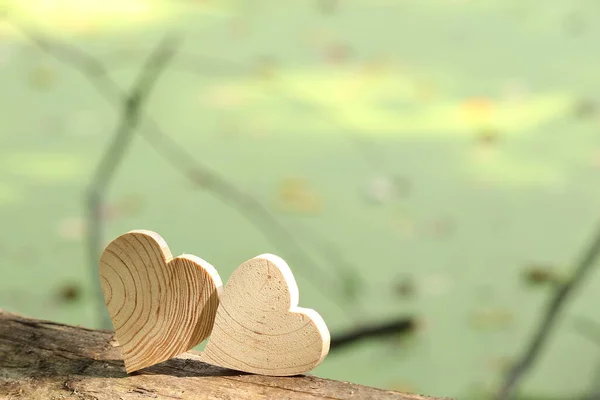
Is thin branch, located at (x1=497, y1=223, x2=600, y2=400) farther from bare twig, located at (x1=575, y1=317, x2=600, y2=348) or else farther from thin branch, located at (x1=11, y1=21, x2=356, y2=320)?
thin branch, located at (x1=11, y1=21, x2=356, y2=320)

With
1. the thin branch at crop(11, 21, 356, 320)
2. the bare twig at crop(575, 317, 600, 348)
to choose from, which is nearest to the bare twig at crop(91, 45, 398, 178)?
the thin branch at crop(11, 21, 356, 320)

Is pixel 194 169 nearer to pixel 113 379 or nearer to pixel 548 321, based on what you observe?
pixel 548 321

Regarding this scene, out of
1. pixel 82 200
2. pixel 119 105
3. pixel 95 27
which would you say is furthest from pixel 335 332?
pixel 95 27

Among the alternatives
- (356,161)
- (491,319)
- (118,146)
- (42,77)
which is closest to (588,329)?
(491,319)

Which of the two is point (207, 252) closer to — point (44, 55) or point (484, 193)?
point (484, 193)

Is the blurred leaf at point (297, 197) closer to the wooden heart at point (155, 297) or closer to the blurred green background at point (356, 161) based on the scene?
the blurred green background at point (356, 161)

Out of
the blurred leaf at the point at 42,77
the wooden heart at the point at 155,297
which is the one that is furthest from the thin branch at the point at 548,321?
the blurred leaf at the point at 42,77
